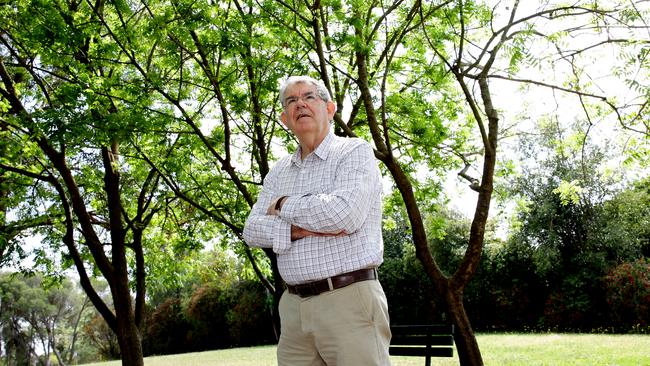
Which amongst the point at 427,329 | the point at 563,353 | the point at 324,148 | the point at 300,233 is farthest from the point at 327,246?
the point at 563,353

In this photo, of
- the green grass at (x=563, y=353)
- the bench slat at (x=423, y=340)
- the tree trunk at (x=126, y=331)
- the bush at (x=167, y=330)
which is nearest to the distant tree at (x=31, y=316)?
the bush at (x=167, y=330)

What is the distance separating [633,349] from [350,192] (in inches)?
529

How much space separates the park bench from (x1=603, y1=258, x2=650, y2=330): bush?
14330 mm

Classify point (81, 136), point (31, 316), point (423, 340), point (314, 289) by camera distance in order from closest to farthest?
point (314, 289) → point (81, 136) → point (423, 340) → point (31, 316)

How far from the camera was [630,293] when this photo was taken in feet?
65.6

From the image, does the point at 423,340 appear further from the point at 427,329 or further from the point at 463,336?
the point at 463,336

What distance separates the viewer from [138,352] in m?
9.97

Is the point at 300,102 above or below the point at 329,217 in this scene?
above

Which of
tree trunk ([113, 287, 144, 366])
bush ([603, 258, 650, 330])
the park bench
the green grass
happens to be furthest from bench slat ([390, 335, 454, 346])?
bush ([603, 258, 650, 330])

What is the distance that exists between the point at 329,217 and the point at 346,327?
18.7 inches

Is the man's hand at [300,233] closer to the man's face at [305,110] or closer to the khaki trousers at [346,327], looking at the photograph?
the khaki trousers at [346,327]

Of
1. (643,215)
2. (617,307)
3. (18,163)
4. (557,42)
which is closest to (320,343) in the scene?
(557,42)

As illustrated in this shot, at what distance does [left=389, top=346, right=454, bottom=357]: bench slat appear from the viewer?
7961 mm

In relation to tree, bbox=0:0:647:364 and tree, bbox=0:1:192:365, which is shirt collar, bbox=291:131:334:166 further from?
tree, bbox=0:1:192:365
